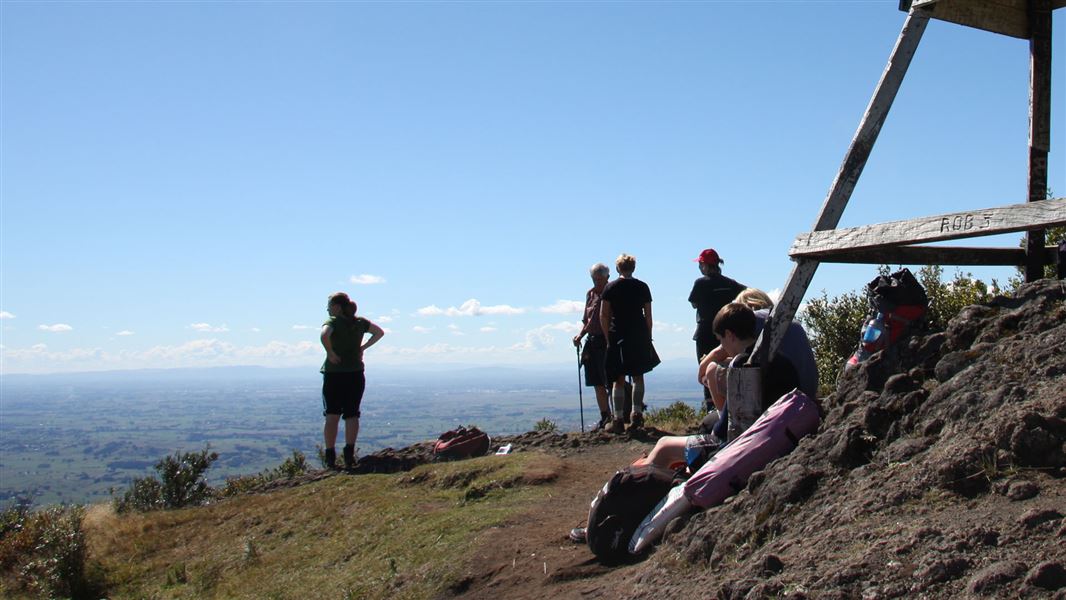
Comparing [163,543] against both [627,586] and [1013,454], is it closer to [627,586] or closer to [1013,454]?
[627,586]

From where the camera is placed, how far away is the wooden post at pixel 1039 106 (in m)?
6.11

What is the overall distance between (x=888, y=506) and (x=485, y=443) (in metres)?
7.63

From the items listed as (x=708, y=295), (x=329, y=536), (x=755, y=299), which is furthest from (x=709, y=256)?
(x=329, y=536)

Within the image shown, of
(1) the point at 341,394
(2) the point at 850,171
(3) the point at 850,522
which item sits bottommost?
(3) the point at 850,522

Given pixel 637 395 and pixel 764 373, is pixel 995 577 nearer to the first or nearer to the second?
pixel 764 373

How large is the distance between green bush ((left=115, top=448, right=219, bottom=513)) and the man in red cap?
668 cm

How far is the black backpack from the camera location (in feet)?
18.2

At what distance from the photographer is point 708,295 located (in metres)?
9.13

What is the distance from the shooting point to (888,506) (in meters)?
4.09

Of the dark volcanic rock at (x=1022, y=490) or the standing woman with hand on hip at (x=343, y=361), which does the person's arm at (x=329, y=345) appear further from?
the dark volcanic rock at (x=1022, y=490)

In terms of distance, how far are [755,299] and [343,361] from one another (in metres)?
5.59

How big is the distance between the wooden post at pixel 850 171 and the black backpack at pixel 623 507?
1.05 metres

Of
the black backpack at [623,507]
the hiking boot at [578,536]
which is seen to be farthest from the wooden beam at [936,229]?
the hiking boot at [578,536]

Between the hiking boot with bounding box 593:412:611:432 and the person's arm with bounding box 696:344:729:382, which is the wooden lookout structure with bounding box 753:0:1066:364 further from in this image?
the hiking boot with bounding box 593:412:611:432
